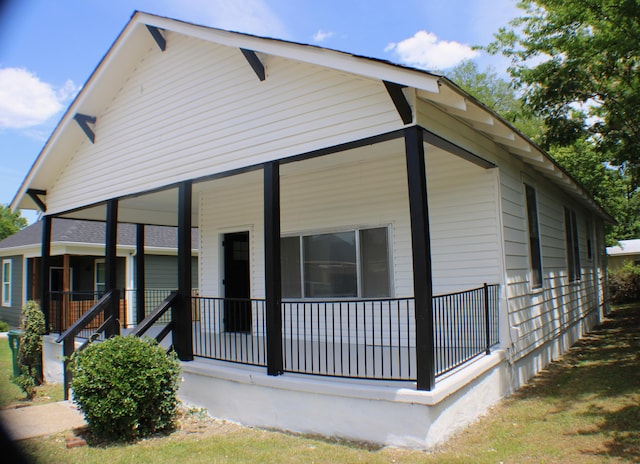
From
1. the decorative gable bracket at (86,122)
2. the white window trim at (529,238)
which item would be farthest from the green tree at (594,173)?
the decorative gable bracket at (86,122)

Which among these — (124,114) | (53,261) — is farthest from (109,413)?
(53,261)

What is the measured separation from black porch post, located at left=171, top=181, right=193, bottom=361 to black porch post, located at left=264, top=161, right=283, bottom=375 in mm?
1700

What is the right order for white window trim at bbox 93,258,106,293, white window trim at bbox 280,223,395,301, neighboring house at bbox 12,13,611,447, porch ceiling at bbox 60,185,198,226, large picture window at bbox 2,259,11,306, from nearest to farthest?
neighboring house at bbox 12,13,611,447
white window trim at bbox 280,223,395,301
porch ceiling at bbox 60,185,198,226
white window trim at bbox 93,258,106,293
large picture window at bbox 2,259,11,306

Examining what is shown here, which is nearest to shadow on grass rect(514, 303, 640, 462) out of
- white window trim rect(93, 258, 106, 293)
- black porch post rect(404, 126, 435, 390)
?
black porch post rect(404, 126, 435, 390)

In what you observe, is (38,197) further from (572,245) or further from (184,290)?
(572,245)

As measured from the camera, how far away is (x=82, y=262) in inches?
659

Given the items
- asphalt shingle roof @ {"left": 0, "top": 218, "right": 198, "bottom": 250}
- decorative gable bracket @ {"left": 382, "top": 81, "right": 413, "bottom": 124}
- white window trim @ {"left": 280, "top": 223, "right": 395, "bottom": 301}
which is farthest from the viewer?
asphalt shingle roof @ {"left": 0, "top": 218, "right": 198, "bottom": 250}

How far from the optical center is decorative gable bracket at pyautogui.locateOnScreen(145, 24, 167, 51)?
25.4 feet

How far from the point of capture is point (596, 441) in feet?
15.5

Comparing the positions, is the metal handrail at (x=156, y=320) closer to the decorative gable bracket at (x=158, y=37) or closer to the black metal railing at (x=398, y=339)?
the black metal railing at (x=398, y=339)

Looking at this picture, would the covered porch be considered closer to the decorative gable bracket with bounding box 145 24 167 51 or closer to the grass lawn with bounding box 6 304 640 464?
the grass lawn with bounding box 6 304 640 464

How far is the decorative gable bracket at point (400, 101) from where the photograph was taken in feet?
15.9

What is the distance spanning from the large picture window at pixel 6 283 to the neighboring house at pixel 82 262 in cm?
12

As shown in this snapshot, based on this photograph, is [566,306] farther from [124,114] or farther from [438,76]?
[124,114]
